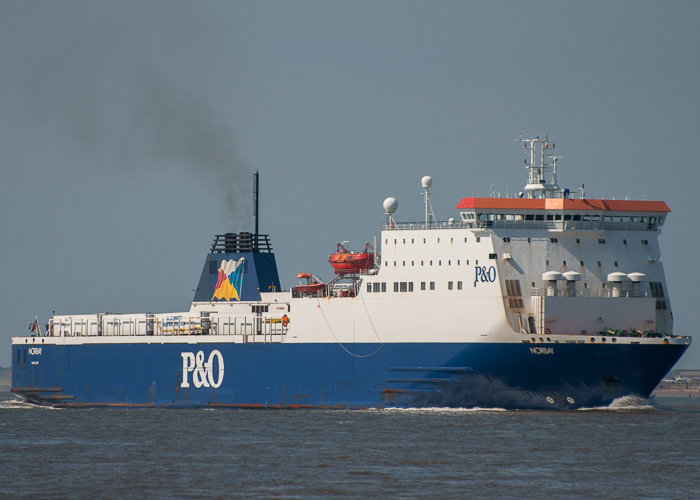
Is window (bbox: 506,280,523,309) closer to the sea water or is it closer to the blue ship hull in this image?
the blue ship hull

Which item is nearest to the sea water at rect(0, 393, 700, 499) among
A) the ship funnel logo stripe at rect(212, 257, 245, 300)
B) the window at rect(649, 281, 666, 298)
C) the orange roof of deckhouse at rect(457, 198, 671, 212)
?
the window at rect(649, 281, 666, 298)

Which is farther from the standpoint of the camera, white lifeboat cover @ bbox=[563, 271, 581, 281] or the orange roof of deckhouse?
the orange roof of deckhouse

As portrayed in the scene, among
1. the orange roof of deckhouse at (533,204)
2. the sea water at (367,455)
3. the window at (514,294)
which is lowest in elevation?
the sea water at (367,455)

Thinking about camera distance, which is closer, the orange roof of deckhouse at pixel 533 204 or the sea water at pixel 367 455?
the sea water at pixel 367 455

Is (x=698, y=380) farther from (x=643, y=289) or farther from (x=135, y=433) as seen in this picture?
(x=135, y=433)

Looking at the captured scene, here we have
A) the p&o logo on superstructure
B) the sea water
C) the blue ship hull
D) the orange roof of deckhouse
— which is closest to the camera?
the sea water

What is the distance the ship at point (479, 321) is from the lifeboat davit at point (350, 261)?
6 centimetres

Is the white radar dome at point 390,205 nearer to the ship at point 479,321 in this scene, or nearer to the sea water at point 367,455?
the ship at point 479,321

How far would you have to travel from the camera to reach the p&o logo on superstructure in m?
49.0

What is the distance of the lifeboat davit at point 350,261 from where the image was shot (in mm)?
46750

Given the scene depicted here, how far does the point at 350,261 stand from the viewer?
47000 mm

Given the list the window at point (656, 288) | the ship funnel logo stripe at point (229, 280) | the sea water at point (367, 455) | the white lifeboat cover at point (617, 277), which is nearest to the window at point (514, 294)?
the white lifeboat cover at point (617, 277)

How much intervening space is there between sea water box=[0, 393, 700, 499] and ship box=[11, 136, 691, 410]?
3.71ft

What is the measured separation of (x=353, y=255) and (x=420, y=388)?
676cm
